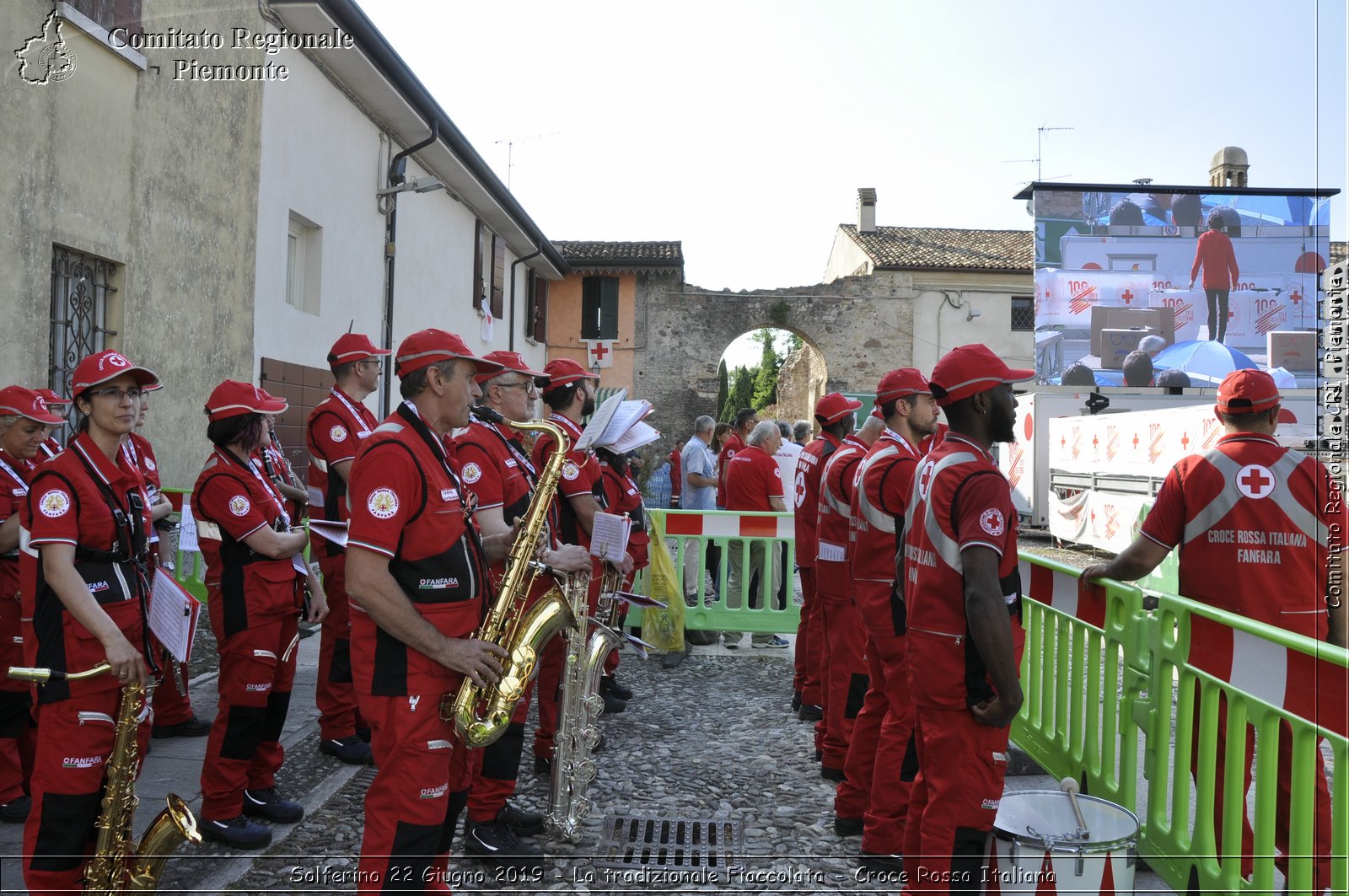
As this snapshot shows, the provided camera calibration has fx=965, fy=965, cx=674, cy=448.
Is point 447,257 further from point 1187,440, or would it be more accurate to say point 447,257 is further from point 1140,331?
point 1140,331

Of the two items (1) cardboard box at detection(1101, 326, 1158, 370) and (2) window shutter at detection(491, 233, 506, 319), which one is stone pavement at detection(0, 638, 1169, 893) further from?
(1) cardboard box at detection(1101, 326, 1158, 370)

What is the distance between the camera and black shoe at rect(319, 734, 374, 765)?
5.40 metres

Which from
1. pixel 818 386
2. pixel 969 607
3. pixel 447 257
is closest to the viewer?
pixel 969 607

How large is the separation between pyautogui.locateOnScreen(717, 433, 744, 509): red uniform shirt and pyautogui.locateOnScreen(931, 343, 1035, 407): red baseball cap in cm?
691

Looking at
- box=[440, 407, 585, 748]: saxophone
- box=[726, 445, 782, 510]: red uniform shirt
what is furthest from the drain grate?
box=[726, 445, 782, 510]: red uniform shirt

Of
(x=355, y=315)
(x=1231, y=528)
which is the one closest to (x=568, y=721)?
(x=1231, y=528)

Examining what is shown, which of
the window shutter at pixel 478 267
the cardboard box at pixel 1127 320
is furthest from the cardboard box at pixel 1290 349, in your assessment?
the window shutter at pixel 478 267

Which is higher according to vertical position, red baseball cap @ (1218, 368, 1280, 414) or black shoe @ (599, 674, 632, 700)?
red baseball cap @ (1218, 368, 1280, 414)

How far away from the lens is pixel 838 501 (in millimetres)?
5352

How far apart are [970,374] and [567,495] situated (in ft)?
7.79

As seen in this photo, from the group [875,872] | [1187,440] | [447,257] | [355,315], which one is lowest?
[875,872]

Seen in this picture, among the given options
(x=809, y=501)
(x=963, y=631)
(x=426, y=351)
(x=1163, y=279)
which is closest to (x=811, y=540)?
(x=809, y=501)

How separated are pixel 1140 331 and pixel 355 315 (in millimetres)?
19842

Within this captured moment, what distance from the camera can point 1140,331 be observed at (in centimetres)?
2439
